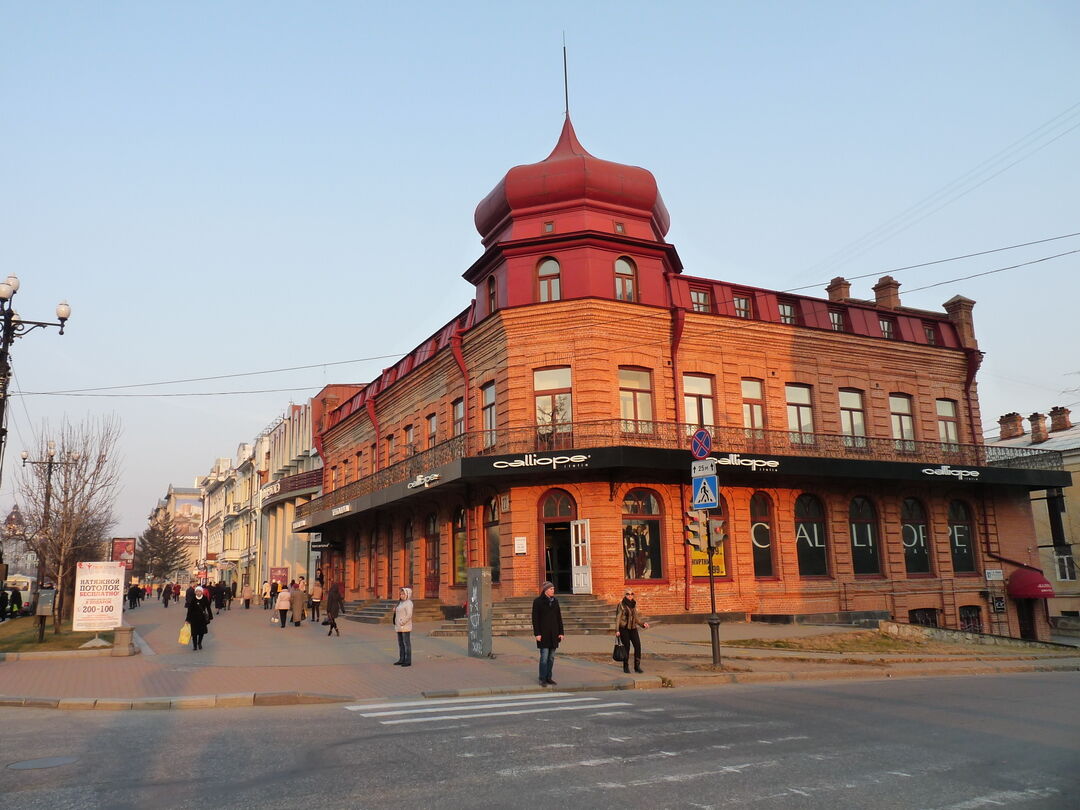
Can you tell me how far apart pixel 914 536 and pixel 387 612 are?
63.0 feet

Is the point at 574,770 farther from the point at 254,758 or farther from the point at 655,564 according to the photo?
the point at 655,564

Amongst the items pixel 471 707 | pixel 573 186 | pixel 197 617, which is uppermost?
pixel 573 186

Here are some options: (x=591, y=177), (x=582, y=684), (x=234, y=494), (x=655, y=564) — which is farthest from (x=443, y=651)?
(x=234, y=494)

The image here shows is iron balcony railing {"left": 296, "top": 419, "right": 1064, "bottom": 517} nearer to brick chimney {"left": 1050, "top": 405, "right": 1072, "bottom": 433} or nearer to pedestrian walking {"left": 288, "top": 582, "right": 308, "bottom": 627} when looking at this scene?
pedestrian walking {"left": 288, "top": 582, "right": 308, "bottom": 627}

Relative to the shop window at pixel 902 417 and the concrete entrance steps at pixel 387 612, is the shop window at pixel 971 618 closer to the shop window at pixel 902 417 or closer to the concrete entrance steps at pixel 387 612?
the shop window at pixel 902 417

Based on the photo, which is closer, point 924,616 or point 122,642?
point 122,642

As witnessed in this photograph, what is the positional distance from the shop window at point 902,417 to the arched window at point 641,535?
429 inches

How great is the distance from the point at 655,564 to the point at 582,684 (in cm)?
1120

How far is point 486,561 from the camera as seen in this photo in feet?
88.2

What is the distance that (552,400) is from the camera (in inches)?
997

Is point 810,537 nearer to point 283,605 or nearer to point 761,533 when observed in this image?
point 761,533

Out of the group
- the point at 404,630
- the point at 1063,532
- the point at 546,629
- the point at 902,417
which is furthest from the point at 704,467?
the point at 1063,532

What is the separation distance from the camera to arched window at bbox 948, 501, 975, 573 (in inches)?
1190

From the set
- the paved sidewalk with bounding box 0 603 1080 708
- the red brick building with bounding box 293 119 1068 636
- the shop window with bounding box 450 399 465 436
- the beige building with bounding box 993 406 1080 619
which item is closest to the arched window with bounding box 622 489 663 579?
the red brick building with bounding box 293 119 1068 636
